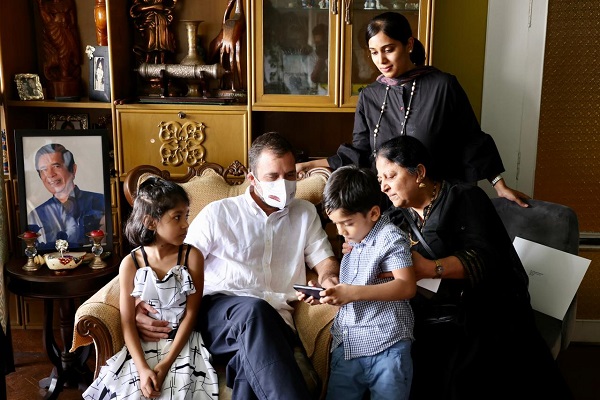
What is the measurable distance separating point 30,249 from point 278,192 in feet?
3.73

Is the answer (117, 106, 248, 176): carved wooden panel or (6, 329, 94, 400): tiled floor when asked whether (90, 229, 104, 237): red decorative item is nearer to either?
(117, 106, 248, 176): carved wooden panel

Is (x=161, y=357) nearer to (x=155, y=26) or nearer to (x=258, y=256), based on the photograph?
(x=258, y=256)

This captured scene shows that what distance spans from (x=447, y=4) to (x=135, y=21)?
1522 mm

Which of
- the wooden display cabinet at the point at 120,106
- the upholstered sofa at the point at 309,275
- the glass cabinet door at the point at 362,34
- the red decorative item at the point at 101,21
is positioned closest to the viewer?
the upholstered sofa at the point at 309,275

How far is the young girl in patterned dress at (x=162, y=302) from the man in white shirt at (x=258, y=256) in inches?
2.0

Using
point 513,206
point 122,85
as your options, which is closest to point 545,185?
point 513,206

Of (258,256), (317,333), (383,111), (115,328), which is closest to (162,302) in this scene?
(115,328)

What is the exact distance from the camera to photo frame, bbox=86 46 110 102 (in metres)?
2.90

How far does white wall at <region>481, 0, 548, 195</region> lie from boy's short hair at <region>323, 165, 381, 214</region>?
4.77 ft

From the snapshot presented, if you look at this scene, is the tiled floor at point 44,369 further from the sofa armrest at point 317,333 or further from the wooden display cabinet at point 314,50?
the wooden display cabinet at point 314,50

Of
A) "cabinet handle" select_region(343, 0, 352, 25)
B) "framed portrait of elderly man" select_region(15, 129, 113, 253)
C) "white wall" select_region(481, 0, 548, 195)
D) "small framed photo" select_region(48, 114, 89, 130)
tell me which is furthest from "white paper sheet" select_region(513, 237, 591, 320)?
"small framed photo" select_region(48, 114, 89, 130)

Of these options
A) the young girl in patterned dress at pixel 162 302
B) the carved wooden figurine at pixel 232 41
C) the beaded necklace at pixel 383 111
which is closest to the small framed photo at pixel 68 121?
the carved wooden figurine at pixel 232 41

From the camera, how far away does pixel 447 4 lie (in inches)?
118

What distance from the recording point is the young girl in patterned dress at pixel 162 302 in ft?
5.95
